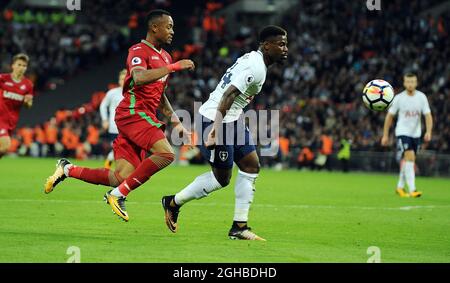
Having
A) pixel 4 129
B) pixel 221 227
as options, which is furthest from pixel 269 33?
pixel 4 129

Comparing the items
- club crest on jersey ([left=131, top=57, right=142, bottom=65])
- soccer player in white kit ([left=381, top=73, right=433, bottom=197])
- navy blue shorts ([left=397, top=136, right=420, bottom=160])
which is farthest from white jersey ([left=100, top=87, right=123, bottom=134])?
club crest on jersey ([left=131, top=57, right=142, bottom=65])

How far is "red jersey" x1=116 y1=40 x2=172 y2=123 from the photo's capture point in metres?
10.7

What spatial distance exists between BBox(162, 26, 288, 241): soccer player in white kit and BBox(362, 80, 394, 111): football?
12.3 feet

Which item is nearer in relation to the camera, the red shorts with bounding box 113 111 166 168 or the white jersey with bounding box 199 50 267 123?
the white jersey with bounding box 199 50 267 123

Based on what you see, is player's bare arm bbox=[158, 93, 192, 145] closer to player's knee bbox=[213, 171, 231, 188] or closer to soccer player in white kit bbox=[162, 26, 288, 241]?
soccer player in white kit bbox=[162, 26, 288, 241]

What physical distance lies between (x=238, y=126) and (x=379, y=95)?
13.7 ft

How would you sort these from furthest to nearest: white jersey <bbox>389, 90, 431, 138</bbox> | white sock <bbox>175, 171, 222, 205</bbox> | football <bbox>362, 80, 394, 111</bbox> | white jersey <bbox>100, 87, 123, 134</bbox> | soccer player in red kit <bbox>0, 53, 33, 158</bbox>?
white jersey <bbox>100, 87, 123, 134</bbox> → white jersey <bbox>389, 90, 431, 138</bbox> → soccer player in red kit <bbox>0, 53, 33, 158</bbox> → football <bbox>362, 80, 394, 111</bbox> → white sock <bbox>175, 171, 222, 205</bbox>

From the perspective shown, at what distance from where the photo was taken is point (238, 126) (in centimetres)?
1021

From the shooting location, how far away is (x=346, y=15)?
120ft

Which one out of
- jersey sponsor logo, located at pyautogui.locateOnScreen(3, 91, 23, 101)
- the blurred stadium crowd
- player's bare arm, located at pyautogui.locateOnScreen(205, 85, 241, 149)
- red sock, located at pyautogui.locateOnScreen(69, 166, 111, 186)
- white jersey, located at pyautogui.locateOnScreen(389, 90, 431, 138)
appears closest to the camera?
player's bare arm, located at pyautogui.locateOnScreen(205, 85, 241, 149)

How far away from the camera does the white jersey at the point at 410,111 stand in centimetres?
1845

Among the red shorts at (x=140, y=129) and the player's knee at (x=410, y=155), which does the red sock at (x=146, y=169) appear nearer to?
the red shorts at (x=140, y=129)

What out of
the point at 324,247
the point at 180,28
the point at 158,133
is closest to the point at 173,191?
the point at 158,133

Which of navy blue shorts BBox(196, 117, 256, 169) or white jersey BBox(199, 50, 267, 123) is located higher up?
white jersey BBox(199, 50, 267, 123)
